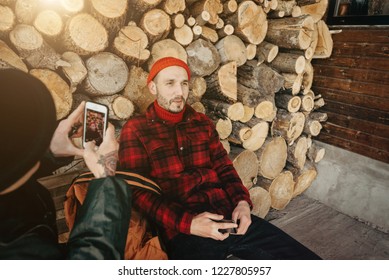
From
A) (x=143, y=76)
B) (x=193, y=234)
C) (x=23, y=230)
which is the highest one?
(x=143, y=76)

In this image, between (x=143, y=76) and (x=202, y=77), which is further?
(x=202, y=77)

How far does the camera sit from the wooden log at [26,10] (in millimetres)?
1344

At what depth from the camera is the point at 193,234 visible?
157 centimetres

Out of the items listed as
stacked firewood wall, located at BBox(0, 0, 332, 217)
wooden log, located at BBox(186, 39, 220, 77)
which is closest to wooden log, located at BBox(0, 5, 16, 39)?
stacked firewood wall, located at BBox(0, 0, 332, 217)

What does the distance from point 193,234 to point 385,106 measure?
1.90 meters

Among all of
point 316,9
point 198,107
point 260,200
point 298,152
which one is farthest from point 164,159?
point 316,9

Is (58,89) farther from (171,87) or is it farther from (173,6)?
(173,6)

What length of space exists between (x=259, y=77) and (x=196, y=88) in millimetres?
523

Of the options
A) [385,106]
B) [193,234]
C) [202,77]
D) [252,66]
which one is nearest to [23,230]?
[193,234]

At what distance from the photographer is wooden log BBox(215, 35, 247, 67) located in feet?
6.39

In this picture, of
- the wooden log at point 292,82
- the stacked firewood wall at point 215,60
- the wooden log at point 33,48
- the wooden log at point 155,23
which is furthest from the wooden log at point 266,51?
the wooden log at point 33,48
